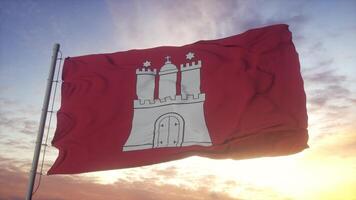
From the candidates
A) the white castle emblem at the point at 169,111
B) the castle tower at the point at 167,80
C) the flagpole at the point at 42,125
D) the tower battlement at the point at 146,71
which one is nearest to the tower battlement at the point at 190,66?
the white castle emblem at the point at 169,111

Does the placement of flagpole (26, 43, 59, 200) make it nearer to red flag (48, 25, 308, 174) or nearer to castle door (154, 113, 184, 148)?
red flag (48, 25, 308, 174)

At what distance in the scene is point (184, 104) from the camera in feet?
38.7

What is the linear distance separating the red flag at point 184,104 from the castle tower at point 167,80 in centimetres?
3

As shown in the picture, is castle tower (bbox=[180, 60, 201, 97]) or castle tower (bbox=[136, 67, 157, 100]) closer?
castle tower (bbox=[180, 60, 201, 97])

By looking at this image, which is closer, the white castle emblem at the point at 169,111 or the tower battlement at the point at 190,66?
Result: the white castle emblem at the point at 169,111

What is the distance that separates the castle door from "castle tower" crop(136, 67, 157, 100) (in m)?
0.98

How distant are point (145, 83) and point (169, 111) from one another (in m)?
1.38

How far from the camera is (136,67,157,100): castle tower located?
40.7ft

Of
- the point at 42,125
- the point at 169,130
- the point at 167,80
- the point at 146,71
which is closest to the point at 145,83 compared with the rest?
the point at 146,71

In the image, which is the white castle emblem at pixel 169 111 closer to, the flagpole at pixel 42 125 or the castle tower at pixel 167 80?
the castle tower at pixel 167 80

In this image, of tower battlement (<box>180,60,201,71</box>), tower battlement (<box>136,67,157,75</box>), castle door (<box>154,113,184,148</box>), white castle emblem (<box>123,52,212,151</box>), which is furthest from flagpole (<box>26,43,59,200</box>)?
tower battlement (<box>180,60,201,71</box>)

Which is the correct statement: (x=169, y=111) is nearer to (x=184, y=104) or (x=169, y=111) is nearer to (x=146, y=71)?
(x=184, y=104)

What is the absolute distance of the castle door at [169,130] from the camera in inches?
444

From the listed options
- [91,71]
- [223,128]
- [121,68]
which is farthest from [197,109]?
[91,71]
